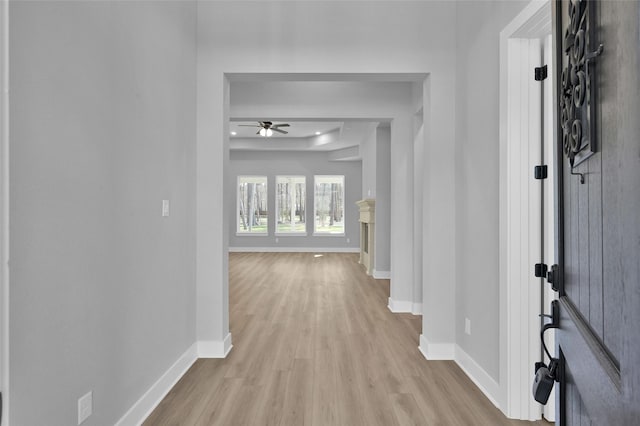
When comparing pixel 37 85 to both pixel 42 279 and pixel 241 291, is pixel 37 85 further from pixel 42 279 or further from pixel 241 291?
pixel 241 291

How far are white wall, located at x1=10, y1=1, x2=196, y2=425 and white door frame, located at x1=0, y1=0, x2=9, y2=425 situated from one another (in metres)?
0.07

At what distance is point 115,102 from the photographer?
1985 millimetres

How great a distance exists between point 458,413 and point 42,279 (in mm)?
2306

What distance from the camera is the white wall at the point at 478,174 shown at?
100 inches

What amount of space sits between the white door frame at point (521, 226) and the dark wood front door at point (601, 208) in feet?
4.95

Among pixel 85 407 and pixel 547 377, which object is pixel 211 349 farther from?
pixel 547 377

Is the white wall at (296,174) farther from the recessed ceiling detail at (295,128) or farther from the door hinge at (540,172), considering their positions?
the door hinge at (540,172)

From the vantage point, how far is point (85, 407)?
1.71 m

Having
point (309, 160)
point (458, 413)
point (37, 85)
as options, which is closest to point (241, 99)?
point (37, 85)

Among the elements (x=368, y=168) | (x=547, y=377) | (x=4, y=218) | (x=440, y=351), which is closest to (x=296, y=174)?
(x=368, y=168)

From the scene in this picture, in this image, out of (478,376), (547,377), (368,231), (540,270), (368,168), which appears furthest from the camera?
(368,168)

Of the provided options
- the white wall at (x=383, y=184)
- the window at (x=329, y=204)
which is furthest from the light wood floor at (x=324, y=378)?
the window at (x=329, y=204)

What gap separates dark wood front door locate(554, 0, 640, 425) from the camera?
487mm

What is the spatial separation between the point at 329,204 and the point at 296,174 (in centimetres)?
134
